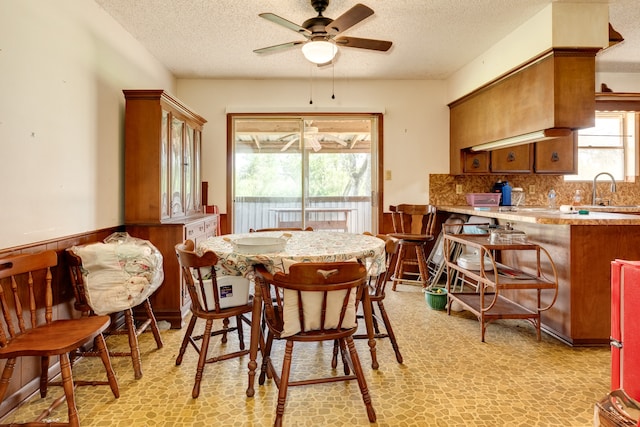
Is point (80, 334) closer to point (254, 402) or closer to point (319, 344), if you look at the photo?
point (254, 402)

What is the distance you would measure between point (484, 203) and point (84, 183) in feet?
13.0

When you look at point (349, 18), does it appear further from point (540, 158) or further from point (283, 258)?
point (540, 158)

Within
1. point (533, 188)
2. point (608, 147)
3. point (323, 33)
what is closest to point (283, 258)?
point (323, 33)

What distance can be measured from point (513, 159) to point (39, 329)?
4.73m

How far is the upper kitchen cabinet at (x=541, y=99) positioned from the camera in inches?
114

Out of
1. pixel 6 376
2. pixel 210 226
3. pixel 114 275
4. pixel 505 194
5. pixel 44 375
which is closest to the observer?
pixel 6 376

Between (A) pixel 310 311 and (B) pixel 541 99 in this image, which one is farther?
(B) pixel 541 99

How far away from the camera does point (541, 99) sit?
A: 3.05 meters

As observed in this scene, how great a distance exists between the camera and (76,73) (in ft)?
8.24

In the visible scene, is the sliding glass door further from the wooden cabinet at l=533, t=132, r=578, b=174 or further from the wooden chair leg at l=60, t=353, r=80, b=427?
the wooden chair leg at l=60, t=353, r=80, b=427

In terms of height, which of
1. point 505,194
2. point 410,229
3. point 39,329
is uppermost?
point 505,194

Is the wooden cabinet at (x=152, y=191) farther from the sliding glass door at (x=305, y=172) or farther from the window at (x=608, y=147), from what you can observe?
the window at (x=608, y=147)

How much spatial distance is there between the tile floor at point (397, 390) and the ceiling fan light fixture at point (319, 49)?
2137mm

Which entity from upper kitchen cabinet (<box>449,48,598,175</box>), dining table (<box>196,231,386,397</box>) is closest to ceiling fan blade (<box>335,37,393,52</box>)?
upper kitchen cabinet (<box>449,48,598,175</box>)
